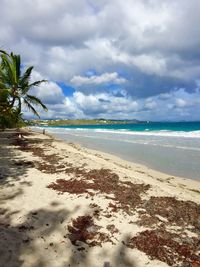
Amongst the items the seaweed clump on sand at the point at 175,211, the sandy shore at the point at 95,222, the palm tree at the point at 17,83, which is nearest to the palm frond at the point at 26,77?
the palm tree at the point at 17,83

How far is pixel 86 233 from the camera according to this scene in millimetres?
6164

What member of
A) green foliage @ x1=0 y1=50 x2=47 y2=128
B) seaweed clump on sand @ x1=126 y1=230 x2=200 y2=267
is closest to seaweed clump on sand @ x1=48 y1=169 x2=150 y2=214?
seaweed clump on sand @ x1=126 y1=230 x2=200 y2=267

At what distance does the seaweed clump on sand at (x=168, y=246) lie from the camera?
5324mm

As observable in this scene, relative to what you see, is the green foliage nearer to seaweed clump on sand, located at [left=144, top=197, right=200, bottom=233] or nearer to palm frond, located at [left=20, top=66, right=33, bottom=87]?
palm frond, located at [left=20, top=66, right=33, bottom=87]

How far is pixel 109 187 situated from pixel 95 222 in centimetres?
281

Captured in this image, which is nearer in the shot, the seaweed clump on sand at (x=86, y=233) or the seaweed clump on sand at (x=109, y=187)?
the seaweed clump on sand at (x=86, y=233)

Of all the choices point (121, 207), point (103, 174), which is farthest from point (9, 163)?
point (121, 207)

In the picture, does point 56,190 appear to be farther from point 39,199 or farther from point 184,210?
point 184,210

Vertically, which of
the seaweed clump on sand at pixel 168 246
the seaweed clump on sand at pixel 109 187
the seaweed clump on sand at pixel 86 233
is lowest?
the seaweed clump on sand at pixel 168 246

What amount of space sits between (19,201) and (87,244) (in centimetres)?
275

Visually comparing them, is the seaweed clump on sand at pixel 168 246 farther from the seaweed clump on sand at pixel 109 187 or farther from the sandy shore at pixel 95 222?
the seaweed clump on sand at pixel 109 187

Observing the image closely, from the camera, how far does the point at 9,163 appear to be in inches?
507

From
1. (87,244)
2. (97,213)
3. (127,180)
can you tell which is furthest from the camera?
(127,180)

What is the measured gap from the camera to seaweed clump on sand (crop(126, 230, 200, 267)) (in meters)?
5.32
